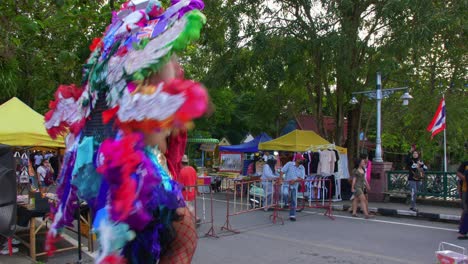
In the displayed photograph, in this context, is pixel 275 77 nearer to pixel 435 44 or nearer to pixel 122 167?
pixel 435 44

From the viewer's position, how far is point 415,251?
24.6ft

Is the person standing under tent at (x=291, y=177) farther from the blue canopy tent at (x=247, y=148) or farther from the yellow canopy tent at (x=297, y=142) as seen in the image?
the blue canopy tent at (x=247, y=148)

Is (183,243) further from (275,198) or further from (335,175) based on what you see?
(335,175)

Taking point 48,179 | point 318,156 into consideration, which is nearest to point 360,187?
point 318,156

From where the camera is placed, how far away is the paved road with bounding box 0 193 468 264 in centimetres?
688

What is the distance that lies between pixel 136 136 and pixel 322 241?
7.37 m

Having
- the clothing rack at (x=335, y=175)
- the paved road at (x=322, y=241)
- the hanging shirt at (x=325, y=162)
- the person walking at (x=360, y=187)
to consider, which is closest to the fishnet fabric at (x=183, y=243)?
the paved road at (x=322, y=241)

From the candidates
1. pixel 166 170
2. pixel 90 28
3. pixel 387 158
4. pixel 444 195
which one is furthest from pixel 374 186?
pixel 387 158

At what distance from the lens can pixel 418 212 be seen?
1195 cm

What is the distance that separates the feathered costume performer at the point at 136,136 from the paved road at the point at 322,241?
5.07 m

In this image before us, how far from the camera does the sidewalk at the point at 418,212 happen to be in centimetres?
1135

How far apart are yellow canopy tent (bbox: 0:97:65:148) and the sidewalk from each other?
927 cm

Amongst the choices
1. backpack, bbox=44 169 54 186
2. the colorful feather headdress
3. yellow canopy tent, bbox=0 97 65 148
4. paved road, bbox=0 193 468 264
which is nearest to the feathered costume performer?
the colorful feather headdress

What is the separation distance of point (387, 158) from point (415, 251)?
3170 cm
